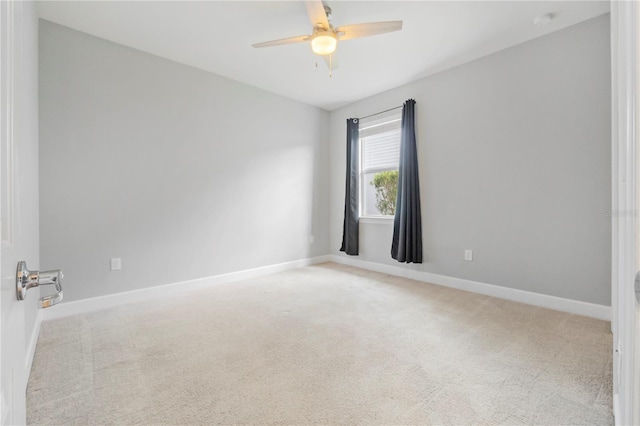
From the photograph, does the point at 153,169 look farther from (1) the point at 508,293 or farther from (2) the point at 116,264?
(1) the point at 508,293

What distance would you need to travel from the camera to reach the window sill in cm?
416

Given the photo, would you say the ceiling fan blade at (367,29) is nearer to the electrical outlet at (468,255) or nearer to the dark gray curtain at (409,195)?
the dark gray curtain at (409,195)

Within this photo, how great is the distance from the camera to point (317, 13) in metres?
2.00

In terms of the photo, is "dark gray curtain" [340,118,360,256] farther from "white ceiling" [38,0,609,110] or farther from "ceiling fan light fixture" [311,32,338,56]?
"ceiling fan light fixture" [311,32,338,56]

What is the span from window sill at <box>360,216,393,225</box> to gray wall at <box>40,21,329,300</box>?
108 cm

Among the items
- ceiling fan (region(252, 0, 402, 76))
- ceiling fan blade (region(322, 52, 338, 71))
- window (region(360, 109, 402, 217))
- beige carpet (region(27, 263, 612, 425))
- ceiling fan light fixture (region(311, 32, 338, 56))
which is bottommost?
beige carpet (region(27, 263, 612, 425))

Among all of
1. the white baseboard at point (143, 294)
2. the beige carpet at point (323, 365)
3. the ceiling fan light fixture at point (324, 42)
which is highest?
the ceiling fan light fixture at point (324, 42)

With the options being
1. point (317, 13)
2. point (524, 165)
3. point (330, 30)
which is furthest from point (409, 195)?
point (317, 13)

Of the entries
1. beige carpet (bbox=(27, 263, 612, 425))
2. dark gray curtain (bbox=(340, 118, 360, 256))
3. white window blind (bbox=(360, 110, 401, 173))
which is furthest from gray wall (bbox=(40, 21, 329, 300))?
white window blind (bbox=(360, 110, 401, 173))

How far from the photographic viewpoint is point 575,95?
2.55 meters

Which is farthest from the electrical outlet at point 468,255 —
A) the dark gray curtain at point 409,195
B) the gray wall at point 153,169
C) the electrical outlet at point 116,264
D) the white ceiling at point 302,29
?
the electrical outlet at point 116,264

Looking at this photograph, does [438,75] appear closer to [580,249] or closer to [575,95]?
[575,95]

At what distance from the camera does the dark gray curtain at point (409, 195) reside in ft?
11.9

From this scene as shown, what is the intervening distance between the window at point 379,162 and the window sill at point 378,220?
0.30 feet
